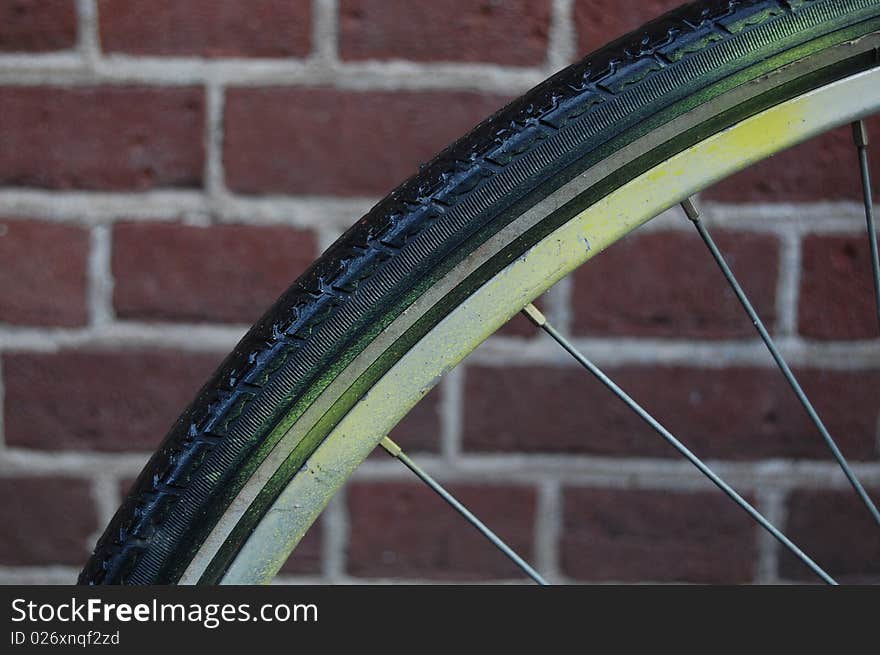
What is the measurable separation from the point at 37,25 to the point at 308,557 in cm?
37

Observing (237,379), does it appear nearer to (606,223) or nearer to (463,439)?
(606,223)

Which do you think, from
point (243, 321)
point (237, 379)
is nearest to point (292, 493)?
point (237, 379)

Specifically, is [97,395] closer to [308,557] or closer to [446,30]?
[308,557]

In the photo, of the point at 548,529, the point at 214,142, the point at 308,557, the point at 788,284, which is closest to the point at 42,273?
the point at 214,142

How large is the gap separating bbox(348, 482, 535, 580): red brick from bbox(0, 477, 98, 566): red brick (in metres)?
0.18

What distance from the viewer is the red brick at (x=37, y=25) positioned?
21.1 inches

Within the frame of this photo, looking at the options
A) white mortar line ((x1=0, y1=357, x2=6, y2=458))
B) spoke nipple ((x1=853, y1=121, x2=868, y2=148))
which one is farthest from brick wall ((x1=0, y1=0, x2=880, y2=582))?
spoke nipple ((x1=853, y1=121, x2=868, y2=148))

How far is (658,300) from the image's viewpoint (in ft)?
1.87

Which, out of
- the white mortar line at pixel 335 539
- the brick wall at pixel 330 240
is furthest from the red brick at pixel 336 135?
the white mortar line at pixel 335 539

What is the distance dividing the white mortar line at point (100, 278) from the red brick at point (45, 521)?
114mm

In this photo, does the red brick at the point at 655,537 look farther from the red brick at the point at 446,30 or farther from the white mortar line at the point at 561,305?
the red brick at the point at 446,30

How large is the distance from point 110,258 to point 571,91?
0.36 m

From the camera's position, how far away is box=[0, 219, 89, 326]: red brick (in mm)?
562

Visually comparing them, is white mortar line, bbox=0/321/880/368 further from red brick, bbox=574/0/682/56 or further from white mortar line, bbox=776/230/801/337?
red brick, bbox=574/0/682/56
